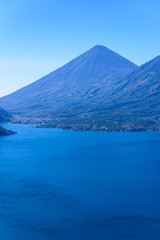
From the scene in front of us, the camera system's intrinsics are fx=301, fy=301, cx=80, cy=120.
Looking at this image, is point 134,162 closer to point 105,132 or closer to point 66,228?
point 66,228

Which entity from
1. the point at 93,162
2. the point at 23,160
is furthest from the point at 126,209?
the point at 23,160

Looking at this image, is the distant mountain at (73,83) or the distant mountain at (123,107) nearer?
the distant mountain at (123,107)

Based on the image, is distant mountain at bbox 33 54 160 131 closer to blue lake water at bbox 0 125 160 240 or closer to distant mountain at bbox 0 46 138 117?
distant mountain at bbox 0 46 138 117

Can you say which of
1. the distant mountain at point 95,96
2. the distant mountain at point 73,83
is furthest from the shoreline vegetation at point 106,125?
the distant mountain at point 73,83

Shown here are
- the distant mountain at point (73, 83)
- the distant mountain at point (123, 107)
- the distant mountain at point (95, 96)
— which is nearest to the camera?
the distant mountain at point (123, 107)

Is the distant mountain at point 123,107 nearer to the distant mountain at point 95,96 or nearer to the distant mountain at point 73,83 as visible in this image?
the distant mountain at point 95,96

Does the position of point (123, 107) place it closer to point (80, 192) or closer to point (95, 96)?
point (95, 96)

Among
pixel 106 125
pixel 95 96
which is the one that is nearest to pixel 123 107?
pixel 106 125
